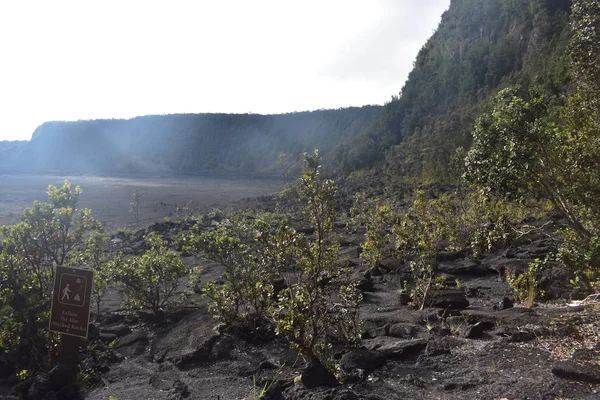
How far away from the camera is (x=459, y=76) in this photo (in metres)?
58.1

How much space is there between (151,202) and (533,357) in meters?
55.5

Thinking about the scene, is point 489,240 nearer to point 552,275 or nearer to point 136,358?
point 552,275

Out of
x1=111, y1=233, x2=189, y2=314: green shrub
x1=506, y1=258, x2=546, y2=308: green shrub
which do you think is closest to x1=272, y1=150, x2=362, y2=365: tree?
x1=506, y1=258, x2=546, y2=308: green shrub

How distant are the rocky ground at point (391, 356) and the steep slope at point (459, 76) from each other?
3363cm

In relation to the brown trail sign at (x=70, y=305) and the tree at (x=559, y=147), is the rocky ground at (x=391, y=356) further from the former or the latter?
the tree at (x=559, y=147)

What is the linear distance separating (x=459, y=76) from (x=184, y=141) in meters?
86.1

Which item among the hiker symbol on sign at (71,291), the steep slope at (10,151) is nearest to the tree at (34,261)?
the hiker symbol on sign at (71,291)

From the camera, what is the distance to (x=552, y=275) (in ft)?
31.4

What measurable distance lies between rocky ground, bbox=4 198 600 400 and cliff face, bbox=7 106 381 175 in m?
85.3

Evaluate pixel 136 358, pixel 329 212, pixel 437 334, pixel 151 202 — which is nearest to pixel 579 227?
pixel 437 334

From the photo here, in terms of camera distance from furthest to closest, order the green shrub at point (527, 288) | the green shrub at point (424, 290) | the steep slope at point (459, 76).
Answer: the steep slope at point (459, 76) → the green shrub at point (424, 290) → the green shrub at point (527, 288)

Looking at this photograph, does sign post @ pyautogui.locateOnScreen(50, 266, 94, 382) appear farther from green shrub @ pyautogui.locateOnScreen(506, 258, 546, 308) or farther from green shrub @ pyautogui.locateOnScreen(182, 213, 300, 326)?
green shrub @ pyautogui.locateOnScreen(506, 258, 546, 308)

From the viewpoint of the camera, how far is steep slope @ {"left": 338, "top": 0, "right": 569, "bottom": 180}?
45.3 m

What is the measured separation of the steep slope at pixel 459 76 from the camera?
45278 mm
